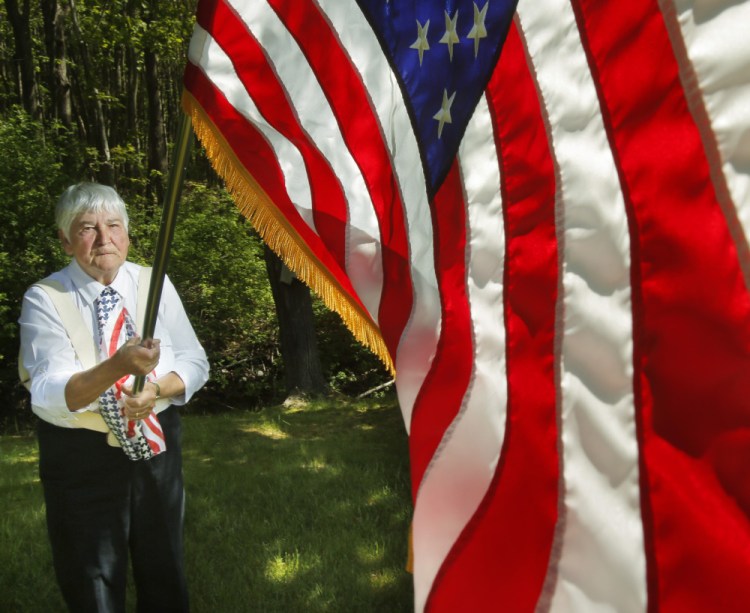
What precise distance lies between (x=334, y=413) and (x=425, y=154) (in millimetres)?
6672

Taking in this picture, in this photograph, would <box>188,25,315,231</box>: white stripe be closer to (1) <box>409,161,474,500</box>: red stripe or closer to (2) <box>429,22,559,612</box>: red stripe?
(1) <box>409,161,474,500</box>: red stripe

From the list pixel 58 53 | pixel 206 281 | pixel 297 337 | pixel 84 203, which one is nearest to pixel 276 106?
pixel 84 203

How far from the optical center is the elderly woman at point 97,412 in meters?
2.38

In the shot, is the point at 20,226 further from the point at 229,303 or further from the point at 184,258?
the point at 229,303

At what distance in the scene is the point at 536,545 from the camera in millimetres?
1379

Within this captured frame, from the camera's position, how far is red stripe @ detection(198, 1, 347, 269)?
2285mm

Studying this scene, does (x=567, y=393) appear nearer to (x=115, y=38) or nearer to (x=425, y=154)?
(x=425, y=154)

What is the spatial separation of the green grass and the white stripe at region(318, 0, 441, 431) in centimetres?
202

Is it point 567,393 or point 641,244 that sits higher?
point 641,244

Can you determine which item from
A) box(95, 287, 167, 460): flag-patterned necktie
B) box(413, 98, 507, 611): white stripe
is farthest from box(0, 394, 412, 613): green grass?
box(413, 98, 507, 611): white stripe

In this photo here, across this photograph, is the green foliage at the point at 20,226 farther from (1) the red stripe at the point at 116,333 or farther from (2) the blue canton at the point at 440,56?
(2) the blue canton at the point at 440,56

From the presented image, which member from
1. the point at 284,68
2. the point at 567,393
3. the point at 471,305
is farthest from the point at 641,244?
the point at 284,68

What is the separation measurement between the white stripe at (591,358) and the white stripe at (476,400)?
0.22m

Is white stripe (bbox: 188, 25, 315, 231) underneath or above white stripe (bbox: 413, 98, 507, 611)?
above
